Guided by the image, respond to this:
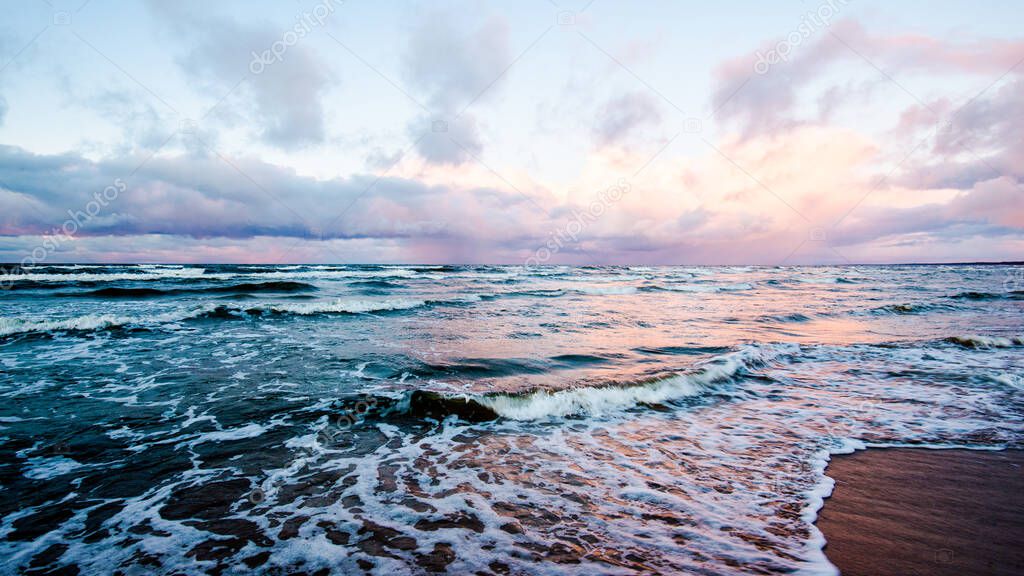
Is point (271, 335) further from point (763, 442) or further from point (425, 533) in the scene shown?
point (763, 442)

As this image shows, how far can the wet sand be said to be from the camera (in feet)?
9.73

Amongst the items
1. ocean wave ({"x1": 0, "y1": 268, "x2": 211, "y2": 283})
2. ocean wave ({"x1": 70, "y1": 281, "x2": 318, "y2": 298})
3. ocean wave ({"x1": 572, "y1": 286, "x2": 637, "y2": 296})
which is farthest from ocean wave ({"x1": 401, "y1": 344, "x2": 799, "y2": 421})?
ocean wave ({"x1": 0, "y1": 268, "x2": 211, "y2": 283})

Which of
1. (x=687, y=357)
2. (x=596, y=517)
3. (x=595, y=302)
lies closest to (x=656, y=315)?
(x=595, y=302)

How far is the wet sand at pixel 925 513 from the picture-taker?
117 inches

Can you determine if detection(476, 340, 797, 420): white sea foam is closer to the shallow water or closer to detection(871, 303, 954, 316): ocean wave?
the shallow water

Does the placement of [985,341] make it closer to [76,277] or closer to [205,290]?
[205,290]

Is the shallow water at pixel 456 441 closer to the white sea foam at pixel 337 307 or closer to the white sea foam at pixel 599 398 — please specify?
the white sea foam at pixel 599 398

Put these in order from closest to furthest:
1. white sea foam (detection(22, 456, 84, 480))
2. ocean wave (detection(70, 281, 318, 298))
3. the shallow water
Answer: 1. the shallow water
2. white sea foam (detection(22, 456, 84, 480))
3. ocean wave (detection(70, 281, 318, 298))

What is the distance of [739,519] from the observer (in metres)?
3.54

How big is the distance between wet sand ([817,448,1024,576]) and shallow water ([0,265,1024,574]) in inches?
10.1

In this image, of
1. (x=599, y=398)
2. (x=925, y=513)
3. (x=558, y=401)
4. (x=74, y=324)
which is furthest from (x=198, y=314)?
(x=925, y=513)

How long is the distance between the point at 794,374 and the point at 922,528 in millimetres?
5649

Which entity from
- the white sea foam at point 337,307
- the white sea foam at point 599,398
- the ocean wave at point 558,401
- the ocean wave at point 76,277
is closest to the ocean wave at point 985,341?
the white sea foam at point 599,398

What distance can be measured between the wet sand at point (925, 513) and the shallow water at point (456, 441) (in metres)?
0.26
